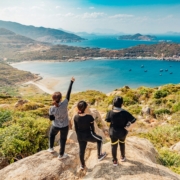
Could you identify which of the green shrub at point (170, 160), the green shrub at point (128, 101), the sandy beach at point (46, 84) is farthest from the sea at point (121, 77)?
the green shrub at point (170, 160)

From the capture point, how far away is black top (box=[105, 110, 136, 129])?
532 centimetres

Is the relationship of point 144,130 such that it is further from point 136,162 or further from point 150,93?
point 150,93

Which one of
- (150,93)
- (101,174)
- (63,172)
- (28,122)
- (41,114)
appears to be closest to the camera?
(101,174)

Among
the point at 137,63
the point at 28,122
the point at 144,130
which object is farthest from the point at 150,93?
the point at 137,63

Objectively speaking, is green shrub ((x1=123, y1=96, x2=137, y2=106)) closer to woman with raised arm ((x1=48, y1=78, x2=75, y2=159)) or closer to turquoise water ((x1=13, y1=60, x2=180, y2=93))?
woman with raised arm ((x1=48, y1=78, x2=75, y2=159))

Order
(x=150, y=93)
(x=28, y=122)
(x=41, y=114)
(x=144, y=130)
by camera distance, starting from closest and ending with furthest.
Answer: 1. (x=28, y=122)
2. (x=41, y=114)
3. (x=144, y=130)
4. (x=150, y=93)

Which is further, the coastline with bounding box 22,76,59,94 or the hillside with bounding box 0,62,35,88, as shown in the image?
the hillside with bounding box 0,62,35,88

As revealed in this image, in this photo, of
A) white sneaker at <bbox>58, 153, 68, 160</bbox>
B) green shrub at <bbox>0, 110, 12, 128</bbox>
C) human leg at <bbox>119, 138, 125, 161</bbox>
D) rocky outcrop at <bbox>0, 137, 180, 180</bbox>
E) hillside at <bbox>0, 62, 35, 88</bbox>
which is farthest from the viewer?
hillside at <bbox>0, 62, 35, 88</bbox>

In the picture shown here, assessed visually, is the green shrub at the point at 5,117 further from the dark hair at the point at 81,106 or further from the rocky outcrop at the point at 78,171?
the dark hair at the point at 81,106

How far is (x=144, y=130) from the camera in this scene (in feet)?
48.8

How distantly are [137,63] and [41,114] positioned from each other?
166536mm

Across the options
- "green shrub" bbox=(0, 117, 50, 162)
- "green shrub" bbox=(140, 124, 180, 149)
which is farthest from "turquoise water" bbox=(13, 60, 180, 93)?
"green shrub" bbox=(0, 117, 50, 162)

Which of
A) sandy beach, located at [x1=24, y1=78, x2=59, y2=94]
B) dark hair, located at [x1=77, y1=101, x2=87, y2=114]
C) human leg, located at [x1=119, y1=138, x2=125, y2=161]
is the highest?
dark hair, located at [x1=77, y1=101, x2=87, y2=114]

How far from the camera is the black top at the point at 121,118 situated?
5324mm
